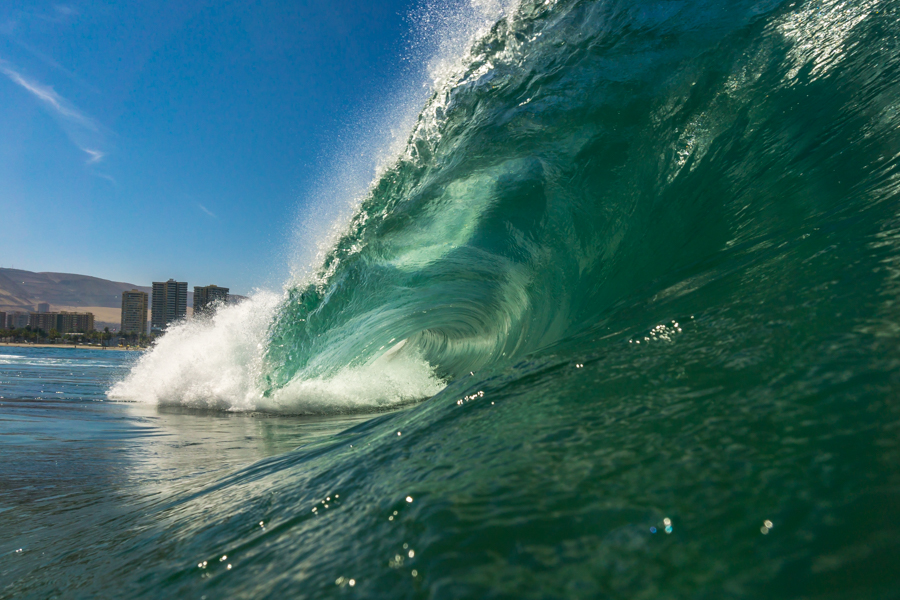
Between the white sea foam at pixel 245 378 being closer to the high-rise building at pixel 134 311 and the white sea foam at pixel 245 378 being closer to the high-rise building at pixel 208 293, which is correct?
the high-rise building at pixel 208 293

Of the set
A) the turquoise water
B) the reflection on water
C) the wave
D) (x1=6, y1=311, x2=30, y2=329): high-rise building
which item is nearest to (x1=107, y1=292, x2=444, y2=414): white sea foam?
the reflection on water

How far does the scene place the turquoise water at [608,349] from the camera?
3.02 feet

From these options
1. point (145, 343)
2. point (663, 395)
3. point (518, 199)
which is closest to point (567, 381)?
point (663, 395)

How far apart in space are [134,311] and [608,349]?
14846 centimetres

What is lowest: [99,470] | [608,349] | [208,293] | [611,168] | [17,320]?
[99,470]

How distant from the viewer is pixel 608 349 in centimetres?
214

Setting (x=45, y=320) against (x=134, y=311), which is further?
(x=45, y=320)

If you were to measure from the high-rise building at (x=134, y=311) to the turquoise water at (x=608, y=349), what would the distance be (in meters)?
140

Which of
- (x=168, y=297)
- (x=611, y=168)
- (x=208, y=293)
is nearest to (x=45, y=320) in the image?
(x=168, y=297)

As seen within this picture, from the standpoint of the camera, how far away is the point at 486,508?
1091mm

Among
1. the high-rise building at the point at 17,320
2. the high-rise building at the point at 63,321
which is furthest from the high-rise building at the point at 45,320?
the high-rise building at the point at 17,320

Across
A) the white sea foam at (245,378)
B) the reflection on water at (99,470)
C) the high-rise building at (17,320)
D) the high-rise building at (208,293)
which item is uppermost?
the high-rise building at (17,320)

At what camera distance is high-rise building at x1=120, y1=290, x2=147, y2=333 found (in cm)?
12512

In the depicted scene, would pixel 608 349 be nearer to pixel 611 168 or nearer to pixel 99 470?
pixel 611 168
